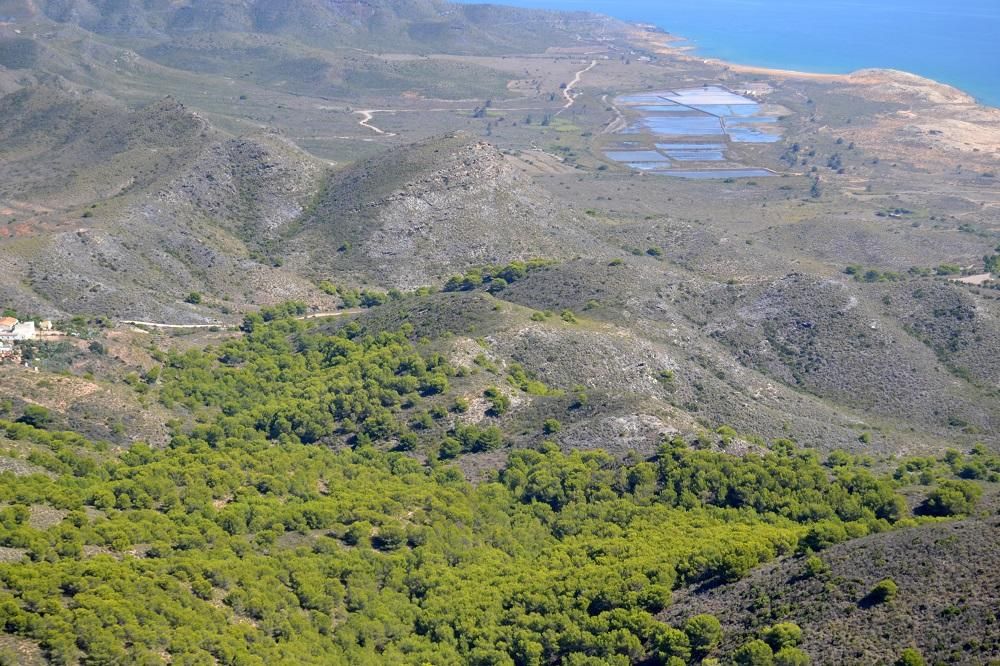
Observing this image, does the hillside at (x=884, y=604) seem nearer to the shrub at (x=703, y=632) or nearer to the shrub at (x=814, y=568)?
the shrub at (x=814, y=568)

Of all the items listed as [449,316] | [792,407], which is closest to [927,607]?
[792,407]

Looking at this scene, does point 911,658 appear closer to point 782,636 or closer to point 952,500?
point 782,636

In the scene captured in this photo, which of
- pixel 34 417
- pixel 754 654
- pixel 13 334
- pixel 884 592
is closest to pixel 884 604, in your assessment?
pixel 884 592

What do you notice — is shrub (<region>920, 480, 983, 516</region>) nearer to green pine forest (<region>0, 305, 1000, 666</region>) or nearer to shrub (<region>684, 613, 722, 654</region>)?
green pine forest (<region>0, 305, 1000, 666</region>)

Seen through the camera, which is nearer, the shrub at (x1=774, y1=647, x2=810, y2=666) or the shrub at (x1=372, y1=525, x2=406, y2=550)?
the shrub at (x1=774, y1=647, x2=810, y2=666)

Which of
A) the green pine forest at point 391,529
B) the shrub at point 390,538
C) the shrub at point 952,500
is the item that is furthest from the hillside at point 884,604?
the shrub at point 390,538

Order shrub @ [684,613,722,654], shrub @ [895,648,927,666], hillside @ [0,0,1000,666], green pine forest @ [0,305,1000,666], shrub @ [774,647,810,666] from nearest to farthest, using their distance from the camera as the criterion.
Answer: shrub @ [895,648,927,666], shrub @ [774,647,810,666], shrub @ [684,613,722,654], green pine forest @ [0,305,1000,666], hillside @ [0,0,1000,666]

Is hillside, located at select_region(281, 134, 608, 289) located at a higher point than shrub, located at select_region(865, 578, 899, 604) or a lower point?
higher

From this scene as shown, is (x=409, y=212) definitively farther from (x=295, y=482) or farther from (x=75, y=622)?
(x=75, y=622)

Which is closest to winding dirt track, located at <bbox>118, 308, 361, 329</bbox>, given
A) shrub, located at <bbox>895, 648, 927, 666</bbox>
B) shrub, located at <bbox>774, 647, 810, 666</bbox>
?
shrub, located at <bbox>774, 647, 810, 666</bbox>

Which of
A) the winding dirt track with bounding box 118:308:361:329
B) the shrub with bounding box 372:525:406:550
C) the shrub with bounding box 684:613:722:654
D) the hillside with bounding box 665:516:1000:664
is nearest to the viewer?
the hillside with bounding box 665:516:1000:664

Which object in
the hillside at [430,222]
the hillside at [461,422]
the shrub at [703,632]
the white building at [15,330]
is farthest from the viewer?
the hillside at [430,222]
